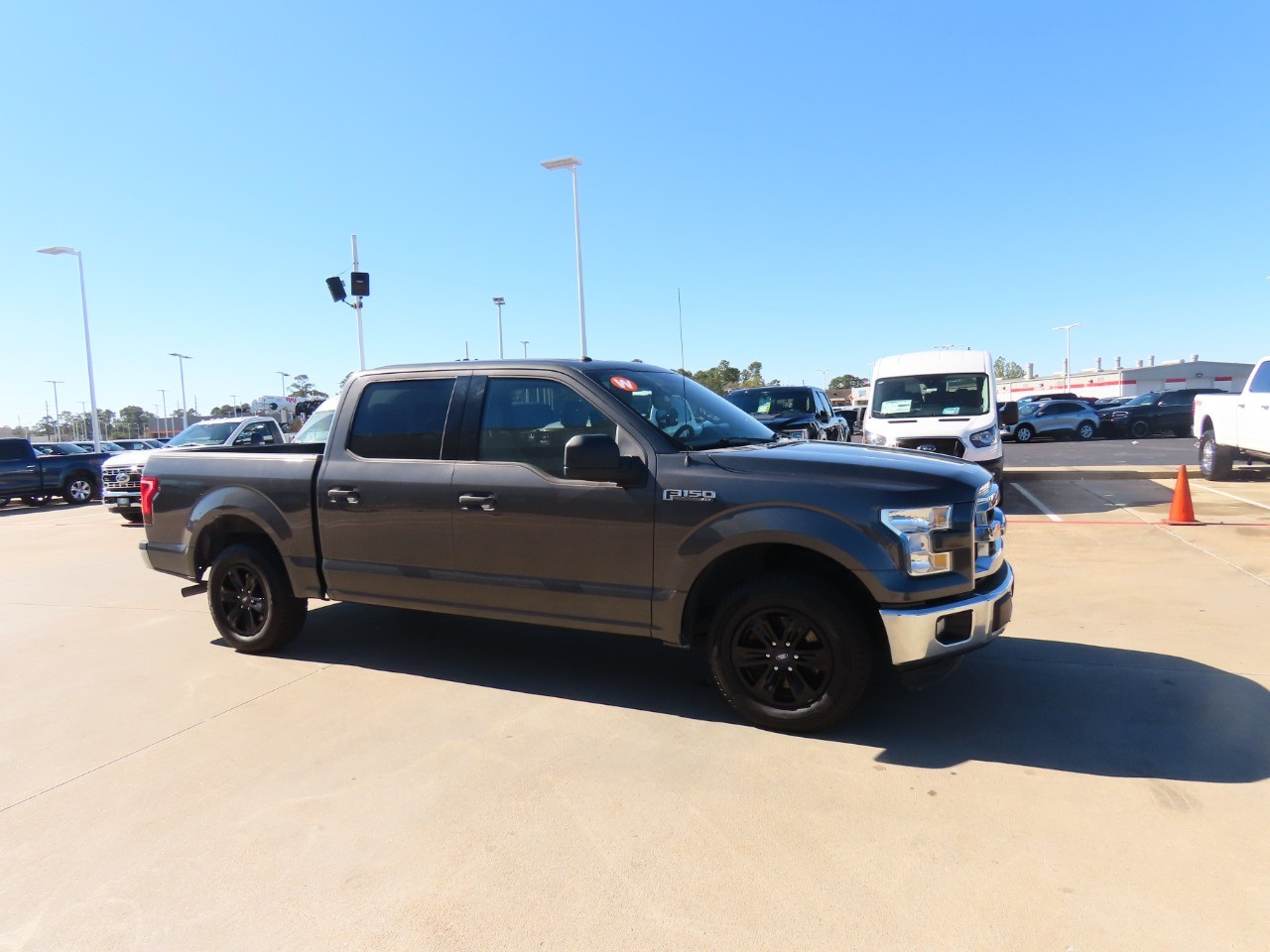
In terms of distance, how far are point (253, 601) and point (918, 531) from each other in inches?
172

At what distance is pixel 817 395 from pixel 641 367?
11.5 metres

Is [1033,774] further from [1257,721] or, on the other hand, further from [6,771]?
[6,771]

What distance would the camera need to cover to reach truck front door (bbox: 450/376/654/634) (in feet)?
13.7

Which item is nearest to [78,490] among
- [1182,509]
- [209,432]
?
[209,432]

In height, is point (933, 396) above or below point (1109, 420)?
above

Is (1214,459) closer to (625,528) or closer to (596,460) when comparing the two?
(625,528)

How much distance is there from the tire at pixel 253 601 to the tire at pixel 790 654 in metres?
3.08

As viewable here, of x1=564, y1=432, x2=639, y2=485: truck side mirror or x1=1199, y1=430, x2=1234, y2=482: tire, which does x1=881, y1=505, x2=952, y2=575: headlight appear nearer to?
x1=564, y1=432, x2=639, y2=485: truck side mirror

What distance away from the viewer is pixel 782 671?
3930 mm

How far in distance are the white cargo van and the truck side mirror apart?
24.0 feet

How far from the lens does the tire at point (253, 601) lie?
544 centimetres

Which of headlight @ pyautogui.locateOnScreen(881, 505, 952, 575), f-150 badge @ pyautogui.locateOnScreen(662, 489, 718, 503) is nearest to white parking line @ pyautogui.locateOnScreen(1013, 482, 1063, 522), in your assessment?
headlight @ pyautogui.locateOnScreen(881, 505, 952, 575)

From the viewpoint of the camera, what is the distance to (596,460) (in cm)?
394

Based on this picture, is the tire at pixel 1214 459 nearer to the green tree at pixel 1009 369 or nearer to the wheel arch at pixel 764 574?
the wheel arch at pixel 764 574
